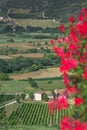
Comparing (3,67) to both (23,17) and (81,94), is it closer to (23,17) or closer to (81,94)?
(81,94)

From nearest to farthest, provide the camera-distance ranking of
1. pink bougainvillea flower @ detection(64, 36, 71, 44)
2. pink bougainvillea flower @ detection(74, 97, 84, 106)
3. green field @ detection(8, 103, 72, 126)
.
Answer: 1. pink bougainvillea flower @ detection(74, 97, 84, 106)
2. pink bougainvillea flower @ detection(64, 36, 71, 44)
3. green field @ detection(8, 103, 72, 126)

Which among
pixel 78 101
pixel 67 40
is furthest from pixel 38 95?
pixel 78 101

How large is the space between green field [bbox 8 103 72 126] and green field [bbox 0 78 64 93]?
275 inches

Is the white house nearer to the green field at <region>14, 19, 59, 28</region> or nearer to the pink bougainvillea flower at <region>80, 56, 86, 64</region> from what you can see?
the pink bougainvillea flower at <region>80, 56, 86, 64</region>

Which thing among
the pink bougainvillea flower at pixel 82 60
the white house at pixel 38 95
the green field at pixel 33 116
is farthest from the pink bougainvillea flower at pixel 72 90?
the white house at pixel 38 95

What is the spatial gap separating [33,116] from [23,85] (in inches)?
668

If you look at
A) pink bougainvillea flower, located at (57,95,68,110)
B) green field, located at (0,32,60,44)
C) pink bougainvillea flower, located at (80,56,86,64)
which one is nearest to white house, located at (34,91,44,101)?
pink bougainvillea flower, located at (57,95,68,110)

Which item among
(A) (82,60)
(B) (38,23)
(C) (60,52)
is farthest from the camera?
(B) (38,23)

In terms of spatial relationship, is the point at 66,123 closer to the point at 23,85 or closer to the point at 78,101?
the point at 78,101

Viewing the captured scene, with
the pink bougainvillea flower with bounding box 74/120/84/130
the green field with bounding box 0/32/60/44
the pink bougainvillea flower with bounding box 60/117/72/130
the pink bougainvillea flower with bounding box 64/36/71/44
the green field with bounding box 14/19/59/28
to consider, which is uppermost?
the pink bougainvillea flower with bounding box 64/36/71/44

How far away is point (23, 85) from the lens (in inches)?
2448

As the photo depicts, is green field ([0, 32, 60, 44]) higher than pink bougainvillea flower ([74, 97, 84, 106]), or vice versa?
pink bougainvillea flower ([74, 97, 84, 106])

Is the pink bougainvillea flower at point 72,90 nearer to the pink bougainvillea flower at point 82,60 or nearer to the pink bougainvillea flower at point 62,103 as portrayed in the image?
the pink bougainvillea flower at point 62,103

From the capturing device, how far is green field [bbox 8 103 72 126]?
41.3 metres
